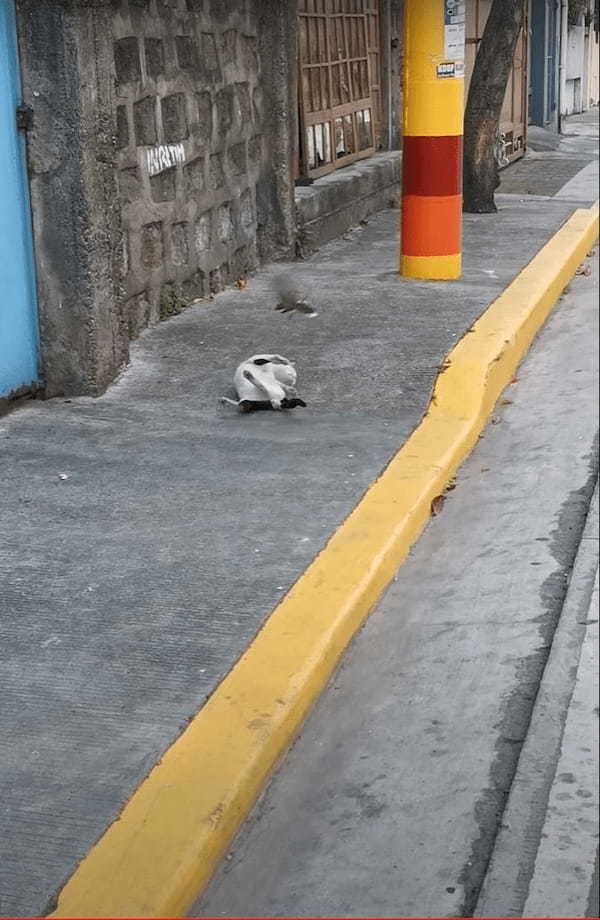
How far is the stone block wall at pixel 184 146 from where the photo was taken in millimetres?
6348

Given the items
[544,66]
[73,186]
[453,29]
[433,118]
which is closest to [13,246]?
[73,186]

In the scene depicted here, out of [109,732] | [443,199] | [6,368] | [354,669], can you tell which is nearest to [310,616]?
[354,669]

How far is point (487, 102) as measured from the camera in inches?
432

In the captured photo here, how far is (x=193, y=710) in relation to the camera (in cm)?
321

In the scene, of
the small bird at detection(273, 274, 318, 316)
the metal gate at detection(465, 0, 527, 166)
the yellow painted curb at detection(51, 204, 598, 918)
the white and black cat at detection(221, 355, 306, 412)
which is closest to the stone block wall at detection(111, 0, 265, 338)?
the small bird at detection(273, 274, 318, 316)

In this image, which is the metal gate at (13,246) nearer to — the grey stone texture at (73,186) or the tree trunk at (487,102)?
the grey stone texture at (73,186)

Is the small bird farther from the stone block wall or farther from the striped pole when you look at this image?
the striped pole

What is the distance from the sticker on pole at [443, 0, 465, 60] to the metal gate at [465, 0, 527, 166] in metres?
7.46

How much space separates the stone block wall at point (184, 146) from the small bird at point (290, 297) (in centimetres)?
28

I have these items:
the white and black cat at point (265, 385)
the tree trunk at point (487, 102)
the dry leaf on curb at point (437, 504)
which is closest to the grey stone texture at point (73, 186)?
the white and black cat at point (265, 385)

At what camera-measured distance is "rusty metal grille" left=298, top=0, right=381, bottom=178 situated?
9.86 m

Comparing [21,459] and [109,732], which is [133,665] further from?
[21,459]

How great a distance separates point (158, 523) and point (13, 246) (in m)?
1.57

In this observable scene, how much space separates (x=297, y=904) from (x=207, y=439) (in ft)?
8.68
